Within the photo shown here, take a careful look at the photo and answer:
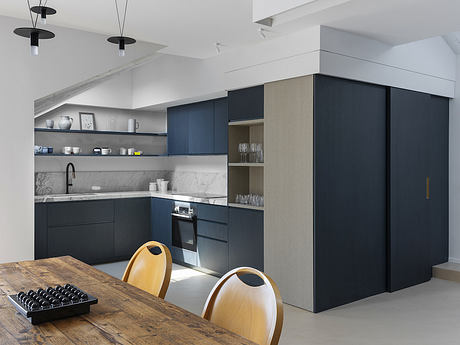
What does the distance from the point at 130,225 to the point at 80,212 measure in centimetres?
74

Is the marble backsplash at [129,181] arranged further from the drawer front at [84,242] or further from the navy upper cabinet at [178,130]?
the drawer front at [84,242]

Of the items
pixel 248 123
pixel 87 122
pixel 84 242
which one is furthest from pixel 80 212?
pixel 248 123

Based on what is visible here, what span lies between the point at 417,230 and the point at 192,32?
3.20 meters

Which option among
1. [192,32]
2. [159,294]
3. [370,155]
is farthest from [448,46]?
[159,294]

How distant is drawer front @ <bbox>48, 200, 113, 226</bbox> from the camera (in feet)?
18.4

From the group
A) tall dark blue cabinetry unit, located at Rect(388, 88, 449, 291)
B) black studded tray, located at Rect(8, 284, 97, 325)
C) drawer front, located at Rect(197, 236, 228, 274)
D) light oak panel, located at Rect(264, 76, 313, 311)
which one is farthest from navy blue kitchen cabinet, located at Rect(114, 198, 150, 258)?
black studded tray, located at Rect(8, 284, 97, 325)

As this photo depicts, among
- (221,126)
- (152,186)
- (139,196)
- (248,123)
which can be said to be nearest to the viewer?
(248,123)

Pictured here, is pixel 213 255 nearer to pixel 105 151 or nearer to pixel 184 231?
pixel 184 231

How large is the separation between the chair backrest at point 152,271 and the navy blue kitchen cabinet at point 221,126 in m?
3.06

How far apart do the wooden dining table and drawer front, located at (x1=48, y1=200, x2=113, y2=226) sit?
363 centimetres

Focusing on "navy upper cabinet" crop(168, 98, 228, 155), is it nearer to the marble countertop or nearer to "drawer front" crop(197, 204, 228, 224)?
the marble countertop

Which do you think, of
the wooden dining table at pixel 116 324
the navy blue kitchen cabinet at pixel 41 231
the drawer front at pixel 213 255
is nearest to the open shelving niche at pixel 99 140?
the navy blue kitchen cabinet at pixel 41 231

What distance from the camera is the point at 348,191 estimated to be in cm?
425

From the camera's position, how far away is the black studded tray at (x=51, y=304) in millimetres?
1615
